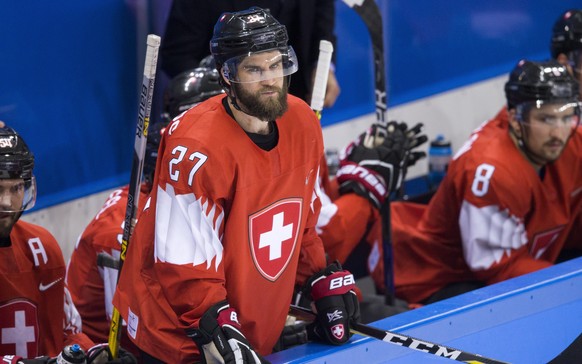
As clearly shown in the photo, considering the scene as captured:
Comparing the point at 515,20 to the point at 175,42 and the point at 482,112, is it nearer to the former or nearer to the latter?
the point at 482,112

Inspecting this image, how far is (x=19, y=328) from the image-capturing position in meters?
3.24

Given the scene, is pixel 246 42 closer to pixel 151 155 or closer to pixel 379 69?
pixel 151 155

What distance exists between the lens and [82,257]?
Answer: 11.7 ft

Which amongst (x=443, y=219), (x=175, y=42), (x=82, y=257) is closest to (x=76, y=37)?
(x=175, y=42)

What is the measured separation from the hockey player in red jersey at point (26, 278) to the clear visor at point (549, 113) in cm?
166

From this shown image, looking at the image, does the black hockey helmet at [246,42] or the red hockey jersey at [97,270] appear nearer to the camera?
the black hockey helmet at [246,42]

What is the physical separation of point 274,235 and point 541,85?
1.56 meters

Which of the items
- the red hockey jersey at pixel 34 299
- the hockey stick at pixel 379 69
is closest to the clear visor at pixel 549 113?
the hockey stick at pixel 379 69

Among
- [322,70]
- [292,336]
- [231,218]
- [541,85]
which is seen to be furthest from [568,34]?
[231,218]

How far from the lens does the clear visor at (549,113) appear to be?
400 cm

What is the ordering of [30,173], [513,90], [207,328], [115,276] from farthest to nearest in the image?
[513,90] → [115,276] → [30,173] → [207,328]

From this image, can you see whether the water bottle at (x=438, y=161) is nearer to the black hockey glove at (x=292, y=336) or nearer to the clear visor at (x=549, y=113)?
the clear visor at (x=549, y=113)

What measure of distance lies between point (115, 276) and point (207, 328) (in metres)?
0.85

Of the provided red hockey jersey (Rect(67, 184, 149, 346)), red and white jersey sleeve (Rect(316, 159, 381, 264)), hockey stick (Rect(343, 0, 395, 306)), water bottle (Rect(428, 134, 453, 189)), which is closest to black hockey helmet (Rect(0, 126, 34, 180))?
red hockey jersey (Rect(67, 184, 149, 346))
